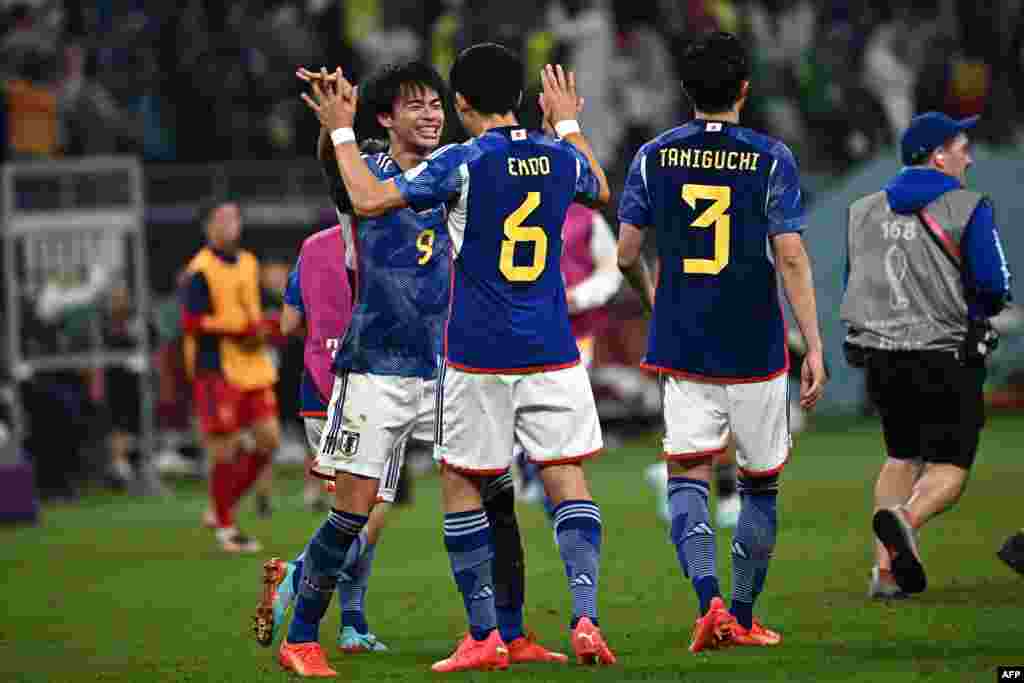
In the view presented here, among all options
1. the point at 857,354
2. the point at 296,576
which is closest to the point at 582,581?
the point at 296,576

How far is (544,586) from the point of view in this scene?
10883 millimetres

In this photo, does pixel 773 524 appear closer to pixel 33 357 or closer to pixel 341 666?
pixel 341 666

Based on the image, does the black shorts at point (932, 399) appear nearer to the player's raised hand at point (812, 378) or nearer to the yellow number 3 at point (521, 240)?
the player's raised hand at point (812, 378)

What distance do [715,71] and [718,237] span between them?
0.68 metres

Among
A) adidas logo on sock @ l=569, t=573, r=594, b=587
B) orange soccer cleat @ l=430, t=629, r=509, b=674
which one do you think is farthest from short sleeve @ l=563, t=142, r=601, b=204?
orange soccer cleat @ l=430, t=629, r=509, b=674

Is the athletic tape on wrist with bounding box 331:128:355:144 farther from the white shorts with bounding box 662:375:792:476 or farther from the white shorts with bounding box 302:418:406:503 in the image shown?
the white shorts with bounding box 662:375:792:476

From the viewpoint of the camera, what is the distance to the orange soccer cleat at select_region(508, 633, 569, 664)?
26.0ft

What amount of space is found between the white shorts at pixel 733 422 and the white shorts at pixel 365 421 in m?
1.10

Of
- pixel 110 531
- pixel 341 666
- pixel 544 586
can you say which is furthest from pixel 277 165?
pixel 341 666

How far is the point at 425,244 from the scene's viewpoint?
796 cm

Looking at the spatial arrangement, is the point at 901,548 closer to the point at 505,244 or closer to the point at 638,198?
the point at 638,198

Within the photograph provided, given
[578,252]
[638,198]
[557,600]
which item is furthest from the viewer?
[578,252]

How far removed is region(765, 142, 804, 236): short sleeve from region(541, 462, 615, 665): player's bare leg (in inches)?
50.7

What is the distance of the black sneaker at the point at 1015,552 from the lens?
877cm
